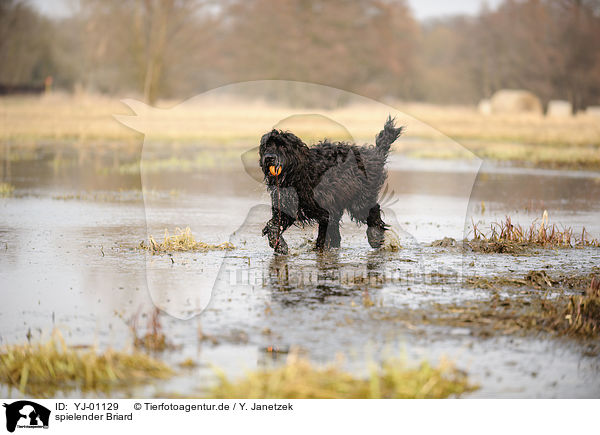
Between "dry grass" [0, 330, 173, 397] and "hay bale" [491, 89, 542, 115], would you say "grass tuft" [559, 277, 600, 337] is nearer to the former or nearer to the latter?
"dry grass" [0, 330, 173, 397]

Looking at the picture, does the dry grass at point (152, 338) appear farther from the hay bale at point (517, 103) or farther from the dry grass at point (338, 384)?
the hay bale at point (517, 103)

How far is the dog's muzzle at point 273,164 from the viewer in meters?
7.88

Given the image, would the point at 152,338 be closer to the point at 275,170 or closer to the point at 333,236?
the point at 275,170

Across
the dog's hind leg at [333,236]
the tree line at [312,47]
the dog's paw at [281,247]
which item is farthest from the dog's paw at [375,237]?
the tree line at [312,47]

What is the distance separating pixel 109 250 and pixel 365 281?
3.22 m

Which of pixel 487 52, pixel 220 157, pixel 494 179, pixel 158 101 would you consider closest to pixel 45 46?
pixel 158 101

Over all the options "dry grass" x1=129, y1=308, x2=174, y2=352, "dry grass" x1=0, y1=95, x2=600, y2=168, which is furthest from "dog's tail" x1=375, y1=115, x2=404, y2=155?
"dry grass" x1=0, y1=95, x2=600, y2=168

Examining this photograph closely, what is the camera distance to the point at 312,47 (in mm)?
58156

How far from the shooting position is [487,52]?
5981 centimetres

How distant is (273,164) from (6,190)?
27.7ft

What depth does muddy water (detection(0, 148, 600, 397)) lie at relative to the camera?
541cm

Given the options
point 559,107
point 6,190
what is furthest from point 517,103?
point 6,190

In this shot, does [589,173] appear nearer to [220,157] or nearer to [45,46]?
[220,157]

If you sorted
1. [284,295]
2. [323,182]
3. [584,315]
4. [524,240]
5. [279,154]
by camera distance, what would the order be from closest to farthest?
1. [584,315]
2. [284,295]
3. [279,154]
4. [323,182]
5. [524,240]
